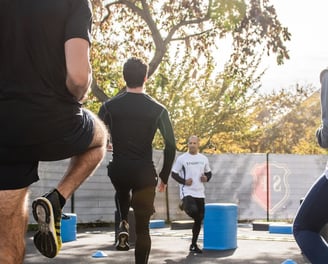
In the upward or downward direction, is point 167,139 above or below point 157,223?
above

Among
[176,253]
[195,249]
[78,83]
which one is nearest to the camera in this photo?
[78,83]

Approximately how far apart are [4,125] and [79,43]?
47cm

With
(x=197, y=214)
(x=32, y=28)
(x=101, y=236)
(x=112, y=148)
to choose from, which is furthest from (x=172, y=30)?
(x=32, y=28)

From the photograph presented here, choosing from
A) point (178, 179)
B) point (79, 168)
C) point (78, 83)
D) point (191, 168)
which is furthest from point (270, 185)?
point (78, 83)

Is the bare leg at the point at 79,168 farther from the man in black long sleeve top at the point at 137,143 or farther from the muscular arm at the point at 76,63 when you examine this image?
the man in black long sleeve top at the point at 137,143

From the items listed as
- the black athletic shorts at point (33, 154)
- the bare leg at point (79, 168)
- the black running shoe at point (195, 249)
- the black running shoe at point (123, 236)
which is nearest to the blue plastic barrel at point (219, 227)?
the black running shoe at point (195, 249)

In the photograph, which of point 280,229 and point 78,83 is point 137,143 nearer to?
point 78,83

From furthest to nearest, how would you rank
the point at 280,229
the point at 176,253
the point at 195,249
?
the point at 280,229, the point at 195,249, the point at 176,253

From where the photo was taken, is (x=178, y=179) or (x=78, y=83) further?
(x=178, y=179)

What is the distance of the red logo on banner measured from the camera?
2025cm

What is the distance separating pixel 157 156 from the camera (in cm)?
1834

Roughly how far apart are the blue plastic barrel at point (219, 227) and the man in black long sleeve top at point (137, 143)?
17.2 ft

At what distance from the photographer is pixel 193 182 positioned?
10.4 metres

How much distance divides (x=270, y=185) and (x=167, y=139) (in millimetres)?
→ 15203
